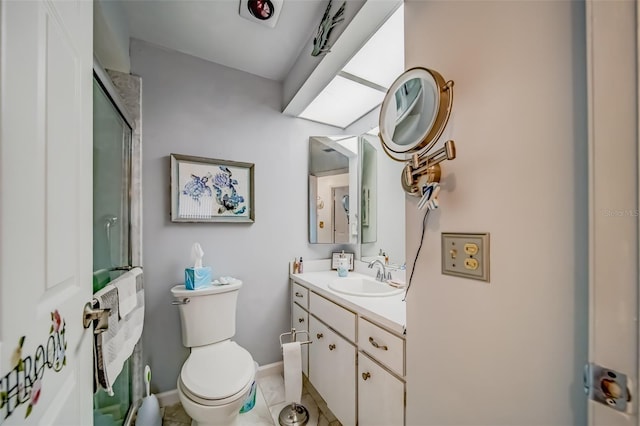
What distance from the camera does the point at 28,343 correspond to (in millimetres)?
411

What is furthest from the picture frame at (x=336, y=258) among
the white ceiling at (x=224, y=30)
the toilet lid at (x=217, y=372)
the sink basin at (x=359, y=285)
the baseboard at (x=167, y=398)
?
the white ceiling at (x=224, y=30)

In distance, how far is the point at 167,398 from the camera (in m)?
1.63

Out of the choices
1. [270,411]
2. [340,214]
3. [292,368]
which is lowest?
[270,411]

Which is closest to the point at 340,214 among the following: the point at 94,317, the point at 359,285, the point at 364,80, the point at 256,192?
the point at 359,285

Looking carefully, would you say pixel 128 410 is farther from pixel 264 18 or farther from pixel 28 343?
pixel 264 18

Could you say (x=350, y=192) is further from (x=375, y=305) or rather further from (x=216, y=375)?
(x=216, y=375)

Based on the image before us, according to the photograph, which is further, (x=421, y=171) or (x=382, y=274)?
(x=382, y=274)

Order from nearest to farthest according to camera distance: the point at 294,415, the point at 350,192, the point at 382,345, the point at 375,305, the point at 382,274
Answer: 1. the point at 382,345
2. the point at 375,305
3. the point at 294,415
4. the point at 382,274
5. the point at 350,192

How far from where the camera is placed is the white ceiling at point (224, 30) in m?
1.36

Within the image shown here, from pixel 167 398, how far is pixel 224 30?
2400mm

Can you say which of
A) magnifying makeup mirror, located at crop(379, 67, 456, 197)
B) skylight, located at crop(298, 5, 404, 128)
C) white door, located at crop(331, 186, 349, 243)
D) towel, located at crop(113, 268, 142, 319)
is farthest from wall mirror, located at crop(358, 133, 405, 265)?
towel, located at crop(113, 268, 142, 319)

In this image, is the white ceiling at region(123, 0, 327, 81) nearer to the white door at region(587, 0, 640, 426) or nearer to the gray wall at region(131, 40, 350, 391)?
the gray wall at region(131, 40, 350, 391)

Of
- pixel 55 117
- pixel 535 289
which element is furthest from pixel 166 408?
pixel 535 289

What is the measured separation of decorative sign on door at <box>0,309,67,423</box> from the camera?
358 millimetres
